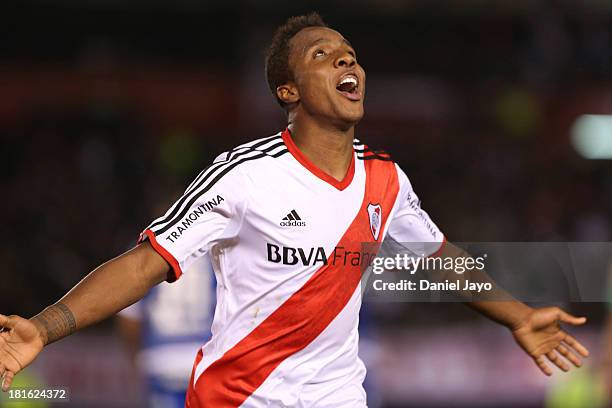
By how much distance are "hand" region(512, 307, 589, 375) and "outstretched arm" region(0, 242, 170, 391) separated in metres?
1.71

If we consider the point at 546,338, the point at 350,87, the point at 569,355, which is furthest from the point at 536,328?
the point at 350,87

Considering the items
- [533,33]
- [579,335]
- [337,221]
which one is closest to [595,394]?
[579,335]

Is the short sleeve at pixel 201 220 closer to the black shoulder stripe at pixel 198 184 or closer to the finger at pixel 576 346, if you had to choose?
the black shoulder stripe at pixel 198 184

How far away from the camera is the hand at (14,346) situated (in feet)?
10.9

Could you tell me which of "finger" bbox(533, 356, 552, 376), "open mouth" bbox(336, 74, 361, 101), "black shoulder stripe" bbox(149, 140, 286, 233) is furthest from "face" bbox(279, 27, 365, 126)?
"finger" bbox(533, 356, 552, 376)

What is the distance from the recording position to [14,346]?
334cm

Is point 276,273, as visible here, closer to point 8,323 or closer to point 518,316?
point 8,323

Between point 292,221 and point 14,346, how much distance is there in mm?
1177

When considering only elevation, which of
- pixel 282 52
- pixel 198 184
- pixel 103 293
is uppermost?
pixel 282 52

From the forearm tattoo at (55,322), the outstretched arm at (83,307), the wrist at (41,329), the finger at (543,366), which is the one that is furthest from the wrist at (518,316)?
the wrist at (41,329)

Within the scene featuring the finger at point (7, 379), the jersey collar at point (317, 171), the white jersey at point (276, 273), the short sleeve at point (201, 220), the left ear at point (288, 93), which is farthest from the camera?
the left ear at point (288, 93)

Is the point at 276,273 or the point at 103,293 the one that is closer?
the point at 103,293

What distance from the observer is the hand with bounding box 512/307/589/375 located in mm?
4449

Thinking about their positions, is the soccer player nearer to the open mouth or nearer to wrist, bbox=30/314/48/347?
the open mouth
